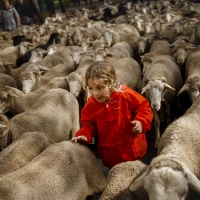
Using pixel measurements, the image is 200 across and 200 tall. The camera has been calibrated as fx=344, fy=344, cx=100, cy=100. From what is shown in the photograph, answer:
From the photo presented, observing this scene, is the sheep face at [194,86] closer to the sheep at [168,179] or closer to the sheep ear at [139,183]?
the sheep at [168,179]

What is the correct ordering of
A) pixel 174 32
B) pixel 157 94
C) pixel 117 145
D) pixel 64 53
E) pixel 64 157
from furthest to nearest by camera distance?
pixel 174 32 → pixel 64 53 → pixel 157 94 → pixel 117 145 → pixel 64 157

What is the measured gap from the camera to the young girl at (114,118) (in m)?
3.19

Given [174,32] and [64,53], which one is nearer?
[64,53]

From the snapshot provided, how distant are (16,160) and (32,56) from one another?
6.03 m

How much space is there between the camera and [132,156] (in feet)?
11.3

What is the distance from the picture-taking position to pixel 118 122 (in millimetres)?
3348

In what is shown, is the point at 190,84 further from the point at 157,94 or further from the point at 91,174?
the point at 91,174

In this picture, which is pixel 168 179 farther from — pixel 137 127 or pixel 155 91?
pixel 155 91

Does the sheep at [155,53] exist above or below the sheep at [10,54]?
above

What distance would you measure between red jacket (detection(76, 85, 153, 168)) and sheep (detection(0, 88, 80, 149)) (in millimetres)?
1102

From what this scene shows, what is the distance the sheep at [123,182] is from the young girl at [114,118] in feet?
1.13

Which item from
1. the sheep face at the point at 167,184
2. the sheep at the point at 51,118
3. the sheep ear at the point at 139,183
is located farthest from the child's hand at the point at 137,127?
the sheep at the point at 51,118

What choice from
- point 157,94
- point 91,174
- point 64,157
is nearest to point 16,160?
point 64,157

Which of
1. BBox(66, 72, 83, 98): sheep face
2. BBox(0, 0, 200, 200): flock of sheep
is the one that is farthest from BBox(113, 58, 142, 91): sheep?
BBox(66, 72, 83, 98): sheep face
